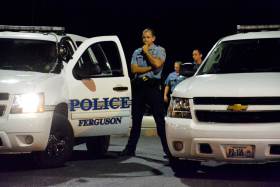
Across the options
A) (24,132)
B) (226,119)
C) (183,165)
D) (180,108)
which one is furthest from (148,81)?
(226,119)

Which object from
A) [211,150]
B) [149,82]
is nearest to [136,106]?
[149,82]

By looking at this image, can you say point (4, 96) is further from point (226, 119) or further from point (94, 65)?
point (226, 119)

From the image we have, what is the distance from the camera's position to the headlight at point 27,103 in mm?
8422

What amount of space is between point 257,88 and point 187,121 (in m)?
0.86

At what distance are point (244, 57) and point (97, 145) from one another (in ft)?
9.65

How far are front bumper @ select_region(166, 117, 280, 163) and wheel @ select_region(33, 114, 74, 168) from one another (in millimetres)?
1719

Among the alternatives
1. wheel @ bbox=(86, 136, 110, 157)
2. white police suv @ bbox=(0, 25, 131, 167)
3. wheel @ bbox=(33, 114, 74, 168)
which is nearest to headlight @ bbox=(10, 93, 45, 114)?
white police suv @ bbox=(0, 25, 131, 167)

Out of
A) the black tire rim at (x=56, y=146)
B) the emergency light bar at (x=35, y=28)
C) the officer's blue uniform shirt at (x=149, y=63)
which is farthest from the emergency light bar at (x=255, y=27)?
the black tire rim at (x=56, y=146)

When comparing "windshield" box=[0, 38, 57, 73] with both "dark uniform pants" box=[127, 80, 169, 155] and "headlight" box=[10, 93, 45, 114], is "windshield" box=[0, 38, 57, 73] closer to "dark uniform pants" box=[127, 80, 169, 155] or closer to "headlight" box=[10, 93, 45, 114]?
"headlight" box=[10, 93, 45, 114]

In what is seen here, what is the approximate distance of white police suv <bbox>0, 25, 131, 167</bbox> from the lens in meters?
8.45

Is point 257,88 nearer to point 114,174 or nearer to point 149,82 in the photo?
point 114,174

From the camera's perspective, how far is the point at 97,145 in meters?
10.8

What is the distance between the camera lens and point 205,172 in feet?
28.3

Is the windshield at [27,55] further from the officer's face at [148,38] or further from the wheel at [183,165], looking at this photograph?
the wheel at [183,165]
